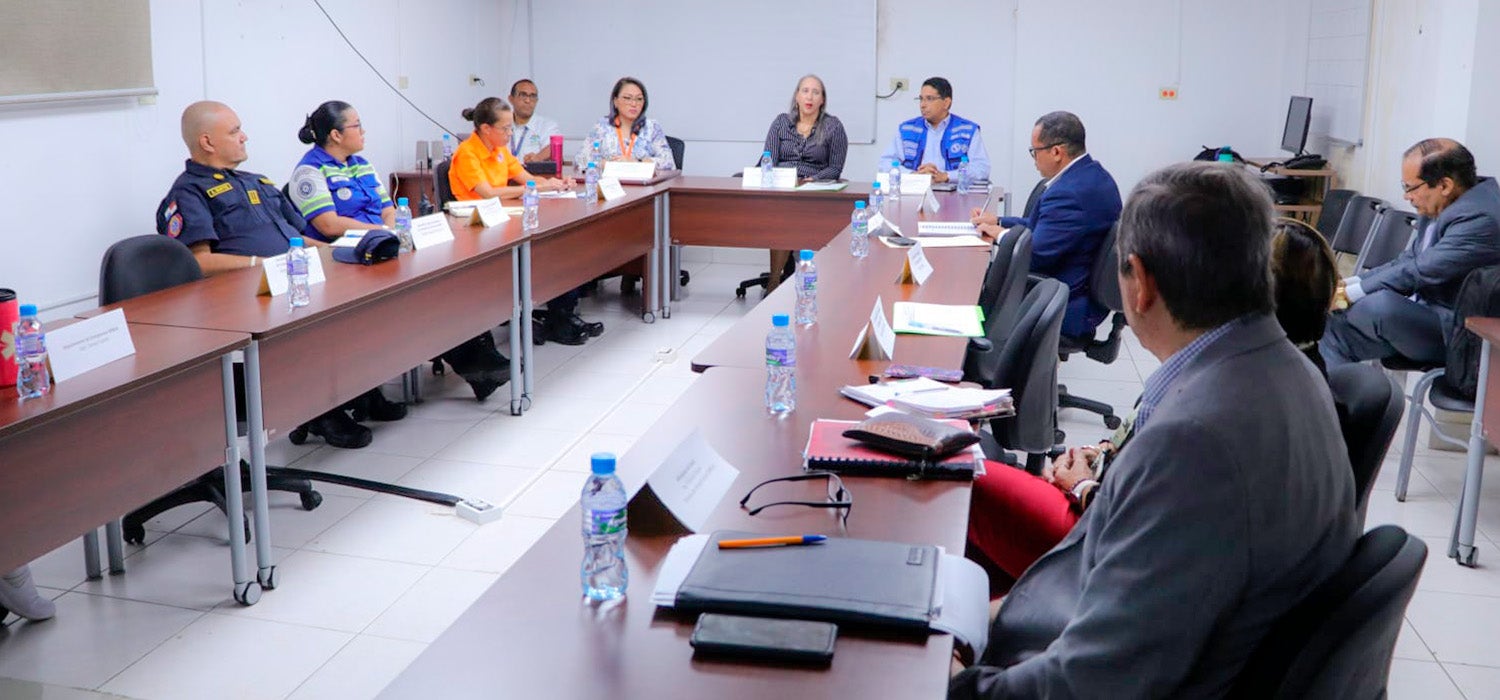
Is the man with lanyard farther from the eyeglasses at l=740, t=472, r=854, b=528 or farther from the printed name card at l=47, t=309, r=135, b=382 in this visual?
the eyeglasses at l=740, t=472, r=854, b=528

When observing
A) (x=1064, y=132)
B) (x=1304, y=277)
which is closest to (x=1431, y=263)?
(x=1064, y=132)

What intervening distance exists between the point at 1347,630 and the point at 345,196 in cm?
453

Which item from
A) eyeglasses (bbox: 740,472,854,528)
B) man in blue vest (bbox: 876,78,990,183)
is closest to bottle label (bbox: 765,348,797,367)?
eyeglasses (bbox: 740,472,854,528)

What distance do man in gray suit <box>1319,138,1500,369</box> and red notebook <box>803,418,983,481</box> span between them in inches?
103

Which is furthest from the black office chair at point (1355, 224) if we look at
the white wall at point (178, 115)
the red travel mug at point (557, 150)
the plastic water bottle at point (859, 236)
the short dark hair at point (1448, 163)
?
the white wall at point (178, 115)

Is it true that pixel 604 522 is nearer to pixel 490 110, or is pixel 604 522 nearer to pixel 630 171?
pixel 490 110

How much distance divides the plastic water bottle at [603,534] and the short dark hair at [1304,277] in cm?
121

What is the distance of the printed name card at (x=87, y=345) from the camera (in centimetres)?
260

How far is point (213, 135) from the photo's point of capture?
427 cm

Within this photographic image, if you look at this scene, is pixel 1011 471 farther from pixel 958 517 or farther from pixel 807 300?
pixel 807 300

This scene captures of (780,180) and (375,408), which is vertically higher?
(780,180)

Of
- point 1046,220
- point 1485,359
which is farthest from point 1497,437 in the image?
point 1046,220

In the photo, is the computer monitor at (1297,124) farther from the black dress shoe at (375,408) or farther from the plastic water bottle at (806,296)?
the black dress shoe at (375,408)

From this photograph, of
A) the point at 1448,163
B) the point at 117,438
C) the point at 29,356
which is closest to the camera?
the point at 29,356
